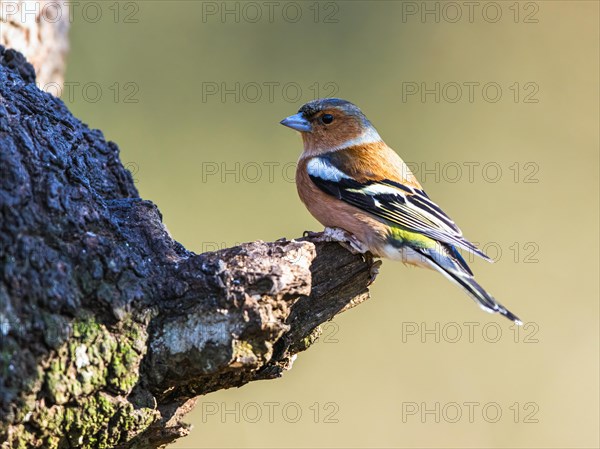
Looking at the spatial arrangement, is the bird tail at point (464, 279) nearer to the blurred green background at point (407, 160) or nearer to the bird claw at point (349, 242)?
the bird claw at point (349, 242)

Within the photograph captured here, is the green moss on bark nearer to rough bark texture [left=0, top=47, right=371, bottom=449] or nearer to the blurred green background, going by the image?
rough bark texture [left=0, top=47, right=371, bottom=449]

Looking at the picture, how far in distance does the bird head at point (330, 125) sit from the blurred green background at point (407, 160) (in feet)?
7.37

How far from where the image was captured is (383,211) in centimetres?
464

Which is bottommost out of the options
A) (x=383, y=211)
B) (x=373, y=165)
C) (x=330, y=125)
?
(x=383, y=211)

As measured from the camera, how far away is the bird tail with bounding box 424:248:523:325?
418 centimetres

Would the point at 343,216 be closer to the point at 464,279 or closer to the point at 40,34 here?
the point at 464,279

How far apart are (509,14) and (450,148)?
2.21 meters

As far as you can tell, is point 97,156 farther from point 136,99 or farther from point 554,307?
point 554,307

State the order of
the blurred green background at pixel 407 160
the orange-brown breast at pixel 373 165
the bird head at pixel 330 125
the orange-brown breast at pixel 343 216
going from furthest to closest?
the blurred green background at pixel 407 160, the bird head at pixel 330 125, the orange-brown breast at pixel 373 165, the orange-brown breast at pixel 343 216

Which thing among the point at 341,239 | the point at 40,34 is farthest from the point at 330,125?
the point at 40,34

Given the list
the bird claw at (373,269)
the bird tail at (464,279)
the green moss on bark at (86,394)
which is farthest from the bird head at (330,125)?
the green moss on bark at (86,394)

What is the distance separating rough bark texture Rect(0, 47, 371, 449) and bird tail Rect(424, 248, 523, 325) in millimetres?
951

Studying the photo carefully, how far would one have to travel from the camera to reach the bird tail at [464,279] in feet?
13.7

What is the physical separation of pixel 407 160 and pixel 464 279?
13.7ft
